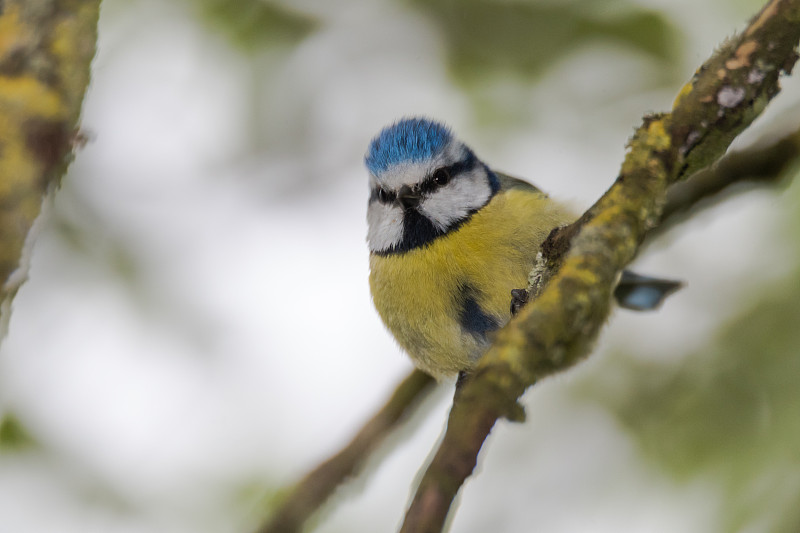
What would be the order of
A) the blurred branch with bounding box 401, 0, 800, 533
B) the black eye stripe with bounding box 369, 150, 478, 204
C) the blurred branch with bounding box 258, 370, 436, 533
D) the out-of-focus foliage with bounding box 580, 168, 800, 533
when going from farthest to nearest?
the black eye stripe with bounding box 369, 150, 478, 204, the out-of-focus foliage with bounding box 580, 168, 800, 533, the blurred branch with bounding box 258, 370, 436, 533, the blurred branch with bounding box 401, 0, 800, 533

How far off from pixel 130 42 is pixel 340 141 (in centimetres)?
123

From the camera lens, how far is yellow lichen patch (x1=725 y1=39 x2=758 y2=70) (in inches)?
61.7

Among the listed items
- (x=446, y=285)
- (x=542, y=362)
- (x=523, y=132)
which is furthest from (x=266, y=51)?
(x=542, y=362)

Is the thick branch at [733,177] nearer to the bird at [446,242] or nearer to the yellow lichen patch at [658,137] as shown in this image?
the bird at [446,242]

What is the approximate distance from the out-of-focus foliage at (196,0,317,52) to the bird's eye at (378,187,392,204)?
154 cm

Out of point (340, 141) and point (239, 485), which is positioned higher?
point (340, 141)

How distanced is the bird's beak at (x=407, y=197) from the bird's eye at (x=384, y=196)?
69mm

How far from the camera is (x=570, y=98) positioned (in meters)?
4.14

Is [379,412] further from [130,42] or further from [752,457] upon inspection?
[130,42]

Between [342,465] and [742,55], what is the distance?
2036 mm

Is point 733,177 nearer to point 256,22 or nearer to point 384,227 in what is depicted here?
point 384,227

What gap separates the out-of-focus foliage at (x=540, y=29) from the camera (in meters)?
4.06

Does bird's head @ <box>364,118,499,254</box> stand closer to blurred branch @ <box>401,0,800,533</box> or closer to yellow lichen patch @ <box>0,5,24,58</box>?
blurred branch @ <box>401,0,800,533</box>

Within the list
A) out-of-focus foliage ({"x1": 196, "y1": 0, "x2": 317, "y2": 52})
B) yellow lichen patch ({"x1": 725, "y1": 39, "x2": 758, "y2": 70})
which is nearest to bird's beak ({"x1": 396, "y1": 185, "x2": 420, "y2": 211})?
yellow lichen patch ({"x1": 725, "y1": 39, "x2": 758, "y2": 70})
